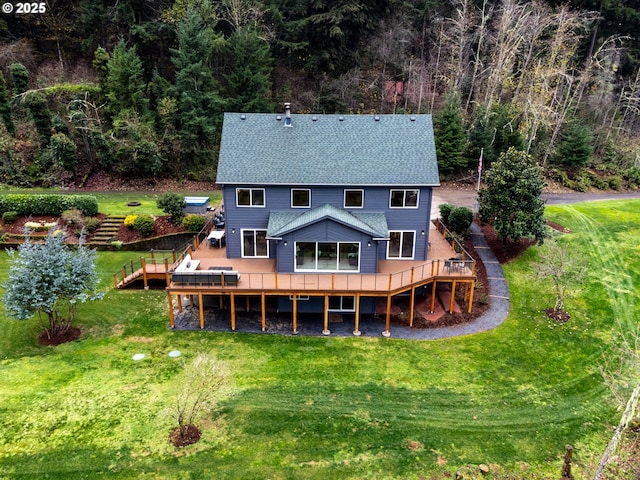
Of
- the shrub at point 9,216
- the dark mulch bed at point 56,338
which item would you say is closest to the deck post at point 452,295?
the dark mulch bed at point 56,338

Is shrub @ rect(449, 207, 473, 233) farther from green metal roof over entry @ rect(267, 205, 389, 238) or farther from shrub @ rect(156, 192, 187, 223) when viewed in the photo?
shrub @ rect(156, 192, 187, 223)

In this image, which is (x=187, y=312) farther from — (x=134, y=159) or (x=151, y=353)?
(x=134, y=159)

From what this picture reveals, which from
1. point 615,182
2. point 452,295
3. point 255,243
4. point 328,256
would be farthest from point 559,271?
point 615,182

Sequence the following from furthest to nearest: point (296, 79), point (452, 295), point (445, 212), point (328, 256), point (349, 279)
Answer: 1. point (296, 79)
2. point (445, 212)
3. point (452, 295)
4. point (328, 256)
5. point (349, 279)

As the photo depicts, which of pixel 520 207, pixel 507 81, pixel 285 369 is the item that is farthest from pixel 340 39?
pixel 285 369

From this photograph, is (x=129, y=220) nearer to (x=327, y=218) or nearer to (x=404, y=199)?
(x=327, y=218)

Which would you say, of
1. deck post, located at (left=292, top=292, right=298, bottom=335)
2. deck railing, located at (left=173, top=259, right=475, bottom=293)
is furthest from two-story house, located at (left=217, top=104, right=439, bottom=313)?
deck post, located at (left=292, top=292, right=298, bottom=335)

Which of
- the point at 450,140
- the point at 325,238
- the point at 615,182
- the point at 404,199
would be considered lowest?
the point at 615,182
